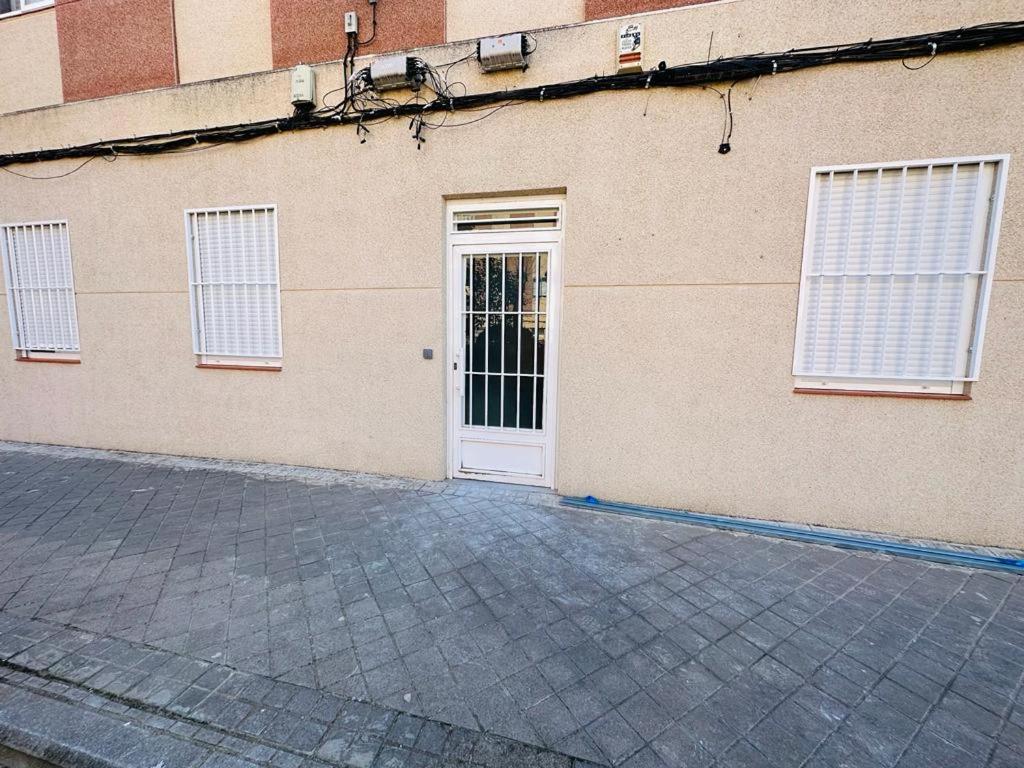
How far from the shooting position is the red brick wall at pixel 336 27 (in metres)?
4.01

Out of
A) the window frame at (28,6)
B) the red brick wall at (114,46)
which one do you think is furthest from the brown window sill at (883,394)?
the window frame at (28,6)

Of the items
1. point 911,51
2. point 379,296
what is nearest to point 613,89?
point 911,51

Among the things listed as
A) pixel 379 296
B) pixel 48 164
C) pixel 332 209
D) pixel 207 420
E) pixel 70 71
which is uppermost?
pixel 70 71

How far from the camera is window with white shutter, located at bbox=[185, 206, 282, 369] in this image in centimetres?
463

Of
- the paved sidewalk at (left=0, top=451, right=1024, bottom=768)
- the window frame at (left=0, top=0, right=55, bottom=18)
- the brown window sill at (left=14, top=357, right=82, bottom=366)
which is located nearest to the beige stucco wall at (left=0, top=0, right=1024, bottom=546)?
the paved sidewalk at (left=0, top=451, right=1024, bottom=768)

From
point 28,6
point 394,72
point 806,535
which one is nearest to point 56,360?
point 28,6

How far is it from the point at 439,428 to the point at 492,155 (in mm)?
2526

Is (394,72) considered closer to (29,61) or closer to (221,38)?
(221,38)

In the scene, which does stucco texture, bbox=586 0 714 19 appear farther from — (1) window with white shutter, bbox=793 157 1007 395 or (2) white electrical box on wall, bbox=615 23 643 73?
(1) window with white shutter, bbox=793 157 1007 395

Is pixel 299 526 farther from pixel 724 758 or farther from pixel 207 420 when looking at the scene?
pixel 724 758

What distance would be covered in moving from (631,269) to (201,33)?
5060mm

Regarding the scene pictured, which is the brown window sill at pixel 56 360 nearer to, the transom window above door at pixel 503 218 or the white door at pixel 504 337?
the white door at pixel 504 337

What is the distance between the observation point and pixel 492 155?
389cm

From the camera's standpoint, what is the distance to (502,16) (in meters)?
3.83
